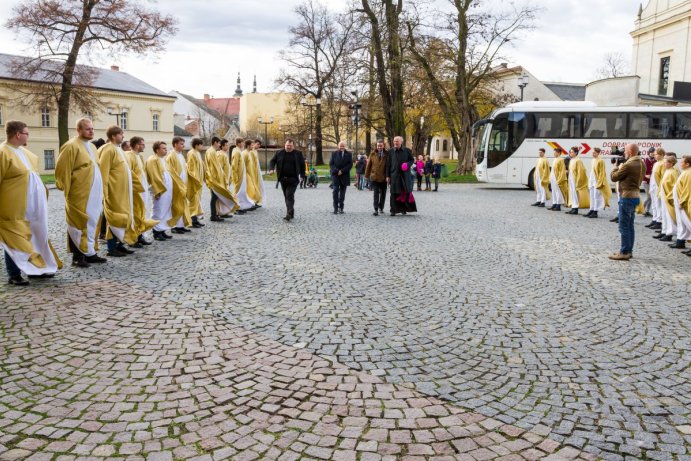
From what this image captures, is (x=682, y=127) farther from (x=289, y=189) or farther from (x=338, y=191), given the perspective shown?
(x=289, y=189)

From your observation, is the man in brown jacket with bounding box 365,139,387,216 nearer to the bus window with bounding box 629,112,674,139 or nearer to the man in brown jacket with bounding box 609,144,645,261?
the man in brown jacket with bounding box 609,144,645,261

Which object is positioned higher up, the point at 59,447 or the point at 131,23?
the point at 131,23

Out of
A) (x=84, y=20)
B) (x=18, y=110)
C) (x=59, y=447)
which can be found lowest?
(x=59, y=447)

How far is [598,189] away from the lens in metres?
15.7

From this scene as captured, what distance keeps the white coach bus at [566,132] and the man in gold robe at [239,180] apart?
14.0 m

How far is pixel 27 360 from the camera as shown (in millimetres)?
4359

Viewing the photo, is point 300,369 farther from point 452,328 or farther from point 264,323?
point 452,328

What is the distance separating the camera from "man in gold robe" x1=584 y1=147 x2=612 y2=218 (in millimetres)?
15648

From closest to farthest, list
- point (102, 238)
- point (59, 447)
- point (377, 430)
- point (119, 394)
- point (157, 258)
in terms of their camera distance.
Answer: point (59, 447)
point (377, 430)
point (119, 394)
point (157, 258)
point (102, 238)

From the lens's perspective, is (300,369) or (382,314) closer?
(300,369)

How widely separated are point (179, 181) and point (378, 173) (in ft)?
18.5

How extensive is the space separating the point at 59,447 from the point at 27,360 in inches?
60.1

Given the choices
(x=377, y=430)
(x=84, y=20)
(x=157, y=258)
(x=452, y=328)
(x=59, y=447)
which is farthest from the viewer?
(x=84, y=20)

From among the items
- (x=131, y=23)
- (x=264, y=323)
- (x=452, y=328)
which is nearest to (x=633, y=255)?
(x=452, y=328)
